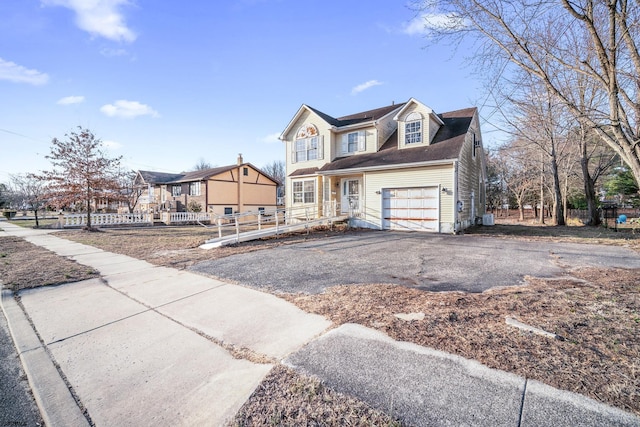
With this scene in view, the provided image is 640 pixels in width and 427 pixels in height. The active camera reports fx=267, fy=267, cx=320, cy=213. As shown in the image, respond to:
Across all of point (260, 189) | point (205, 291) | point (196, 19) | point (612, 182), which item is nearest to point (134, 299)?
point (205, 291)

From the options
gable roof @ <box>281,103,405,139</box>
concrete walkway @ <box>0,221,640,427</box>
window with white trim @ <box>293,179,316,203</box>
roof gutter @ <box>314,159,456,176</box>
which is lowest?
concrete walkway @ <box>0,221,640,427</box>

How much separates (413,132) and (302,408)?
1438 cm

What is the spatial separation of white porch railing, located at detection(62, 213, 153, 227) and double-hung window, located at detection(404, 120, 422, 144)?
20.7 metres

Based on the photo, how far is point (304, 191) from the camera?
654 inches

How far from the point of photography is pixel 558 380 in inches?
80.1

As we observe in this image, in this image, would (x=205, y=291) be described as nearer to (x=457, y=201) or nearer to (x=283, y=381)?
(x=283, y=381)

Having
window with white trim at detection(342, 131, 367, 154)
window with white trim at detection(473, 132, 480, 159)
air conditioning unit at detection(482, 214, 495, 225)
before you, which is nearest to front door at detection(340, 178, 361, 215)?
window with white trim at detection(342, 131, 367, 154)

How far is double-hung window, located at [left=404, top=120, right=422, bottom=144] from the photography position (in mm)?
13914

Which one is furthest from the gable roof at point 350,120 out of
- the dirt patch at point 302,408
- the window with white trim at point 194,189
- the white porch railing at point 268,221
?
the dirt patch at point 302,408

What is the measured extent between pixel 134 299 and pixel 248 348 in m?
2.72

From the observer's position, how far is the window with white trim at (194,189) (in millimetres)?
28266

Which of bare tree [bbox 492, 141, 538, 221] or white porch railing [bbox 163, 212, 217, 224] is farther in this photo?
bare tree [bbox 492, 141, 538, 221]

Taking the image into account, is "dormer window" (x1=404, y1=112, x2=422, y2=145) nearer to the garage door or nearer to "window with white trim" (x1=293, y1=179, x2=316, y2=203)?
the garage door

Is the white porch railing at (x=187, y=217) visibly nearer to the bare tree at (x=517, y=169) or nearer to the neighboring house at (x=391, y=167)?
the neighboring house at (x=391, y=167)
